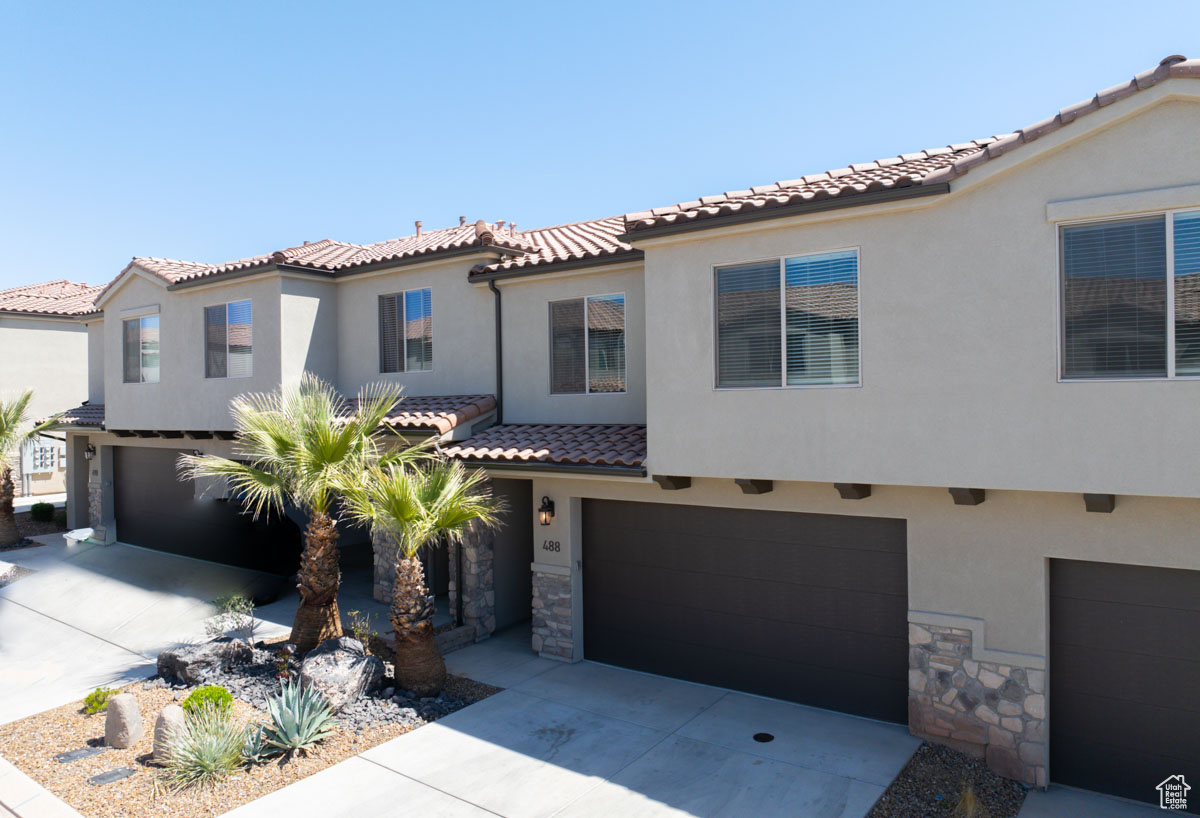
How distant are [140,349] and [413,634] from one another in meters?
12.3

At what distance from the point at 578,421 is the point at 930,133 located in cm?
681

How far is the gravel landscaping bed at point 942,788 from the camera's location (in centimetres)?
722

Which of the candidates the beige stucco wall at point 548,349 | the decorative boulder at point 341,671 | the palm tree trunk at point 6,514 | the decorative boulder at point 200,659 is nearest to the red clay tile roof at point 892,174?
the beige stucco wall at point 548,349

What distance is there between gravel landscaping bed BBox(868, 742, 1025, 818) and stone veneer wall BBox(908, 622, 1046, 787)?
0.53 feet

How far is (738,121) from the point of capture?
1504 cm

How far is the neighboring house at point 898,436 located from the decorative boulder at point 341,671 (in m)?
2.78

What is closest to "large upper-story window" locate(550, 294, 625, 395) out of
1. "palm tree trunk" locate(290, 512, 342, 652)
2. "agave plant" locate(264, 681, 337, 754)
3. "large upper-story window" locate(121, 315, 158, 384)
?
"palm tree trunk" locate(290, 512, 342, 652)

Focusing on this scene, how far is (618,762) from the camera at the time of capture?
8281 mm

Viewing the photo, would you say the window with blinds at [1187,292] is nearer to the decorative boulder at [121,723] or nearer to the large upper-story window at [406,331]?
the large upper-story window at [406,331]

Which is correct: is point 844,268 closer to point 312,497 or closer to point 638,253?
point 638,253

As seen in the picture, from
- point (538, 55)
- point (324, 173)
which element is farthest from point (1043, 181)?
point (324, 173)

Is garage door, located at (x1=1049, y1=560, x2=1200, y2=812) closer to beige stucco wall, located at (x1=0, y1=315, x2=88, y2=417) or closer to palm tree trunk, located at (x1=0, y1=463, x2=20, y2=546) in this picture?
palm tree trunk, located at (x1=0, y1=463, x2=20, y2=546)

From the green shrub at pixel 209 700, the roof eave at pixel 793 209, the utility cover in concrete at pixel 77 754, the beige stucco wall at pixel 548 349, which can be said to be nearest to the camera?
the roof eave at pixel 793 209

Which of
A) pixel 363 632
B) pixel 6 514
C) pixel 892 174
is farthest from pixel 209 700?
pixel 6 514
